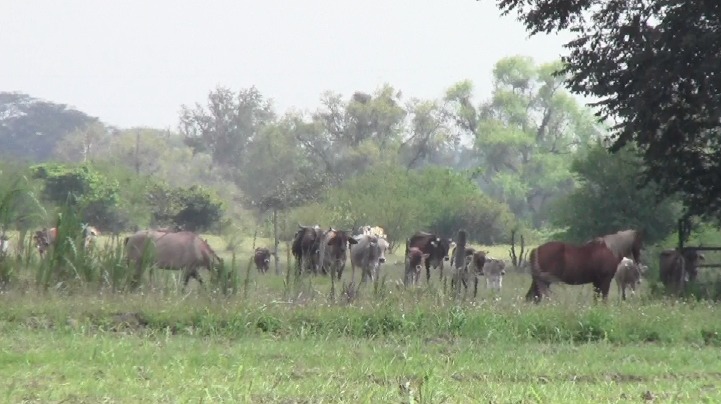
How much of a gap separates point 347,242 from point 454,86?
71.6 meters

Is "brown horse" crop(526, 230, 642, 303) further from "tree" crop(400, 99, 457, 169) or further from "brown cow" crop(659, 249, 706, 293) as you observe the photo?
"tree" crop(400, 99, 457, 169)

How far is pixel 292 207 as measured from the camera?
7569 centimetres

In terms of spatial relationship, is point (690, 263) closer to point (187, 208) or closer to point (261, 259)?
point (261, 259)

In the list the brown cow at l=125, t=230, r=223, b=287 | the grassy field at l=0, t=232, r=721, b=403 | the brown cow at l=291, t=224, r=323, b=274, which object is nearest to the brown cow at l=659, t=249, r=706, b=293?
the grassy field at l=0, t=232, r=721, b=403

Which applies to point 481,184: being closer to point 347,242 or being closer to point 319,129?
point 319,129

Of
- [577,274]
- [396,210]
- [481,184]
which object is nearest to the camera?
[577,274]

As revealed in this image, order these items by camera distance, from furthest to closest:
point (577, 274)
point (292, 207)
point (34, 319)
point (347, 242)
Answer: point (292, 207) < point (347, 242) < point (577, 274) < point (34, 319)

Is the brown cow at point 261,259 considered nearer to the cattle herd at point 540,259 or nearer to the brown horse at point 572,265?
the cattle herd at point 540,259

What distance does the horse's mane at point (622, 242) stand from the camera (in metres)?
22.9

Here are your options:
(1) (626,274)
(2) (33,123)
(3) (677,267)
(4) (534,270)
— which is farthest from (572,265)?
(2) (33,123)

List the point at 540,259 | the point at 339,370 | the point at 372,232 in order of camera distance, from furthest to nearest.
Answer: the point at 372,232 < the point at 540,259 < the point at 339,370

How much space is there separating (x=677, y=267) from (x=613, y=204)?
52.5 ft

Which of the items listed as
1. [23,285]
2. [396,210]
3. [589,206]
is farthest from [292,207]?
[23,285]

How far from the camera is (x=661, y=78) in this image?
75.4ft
